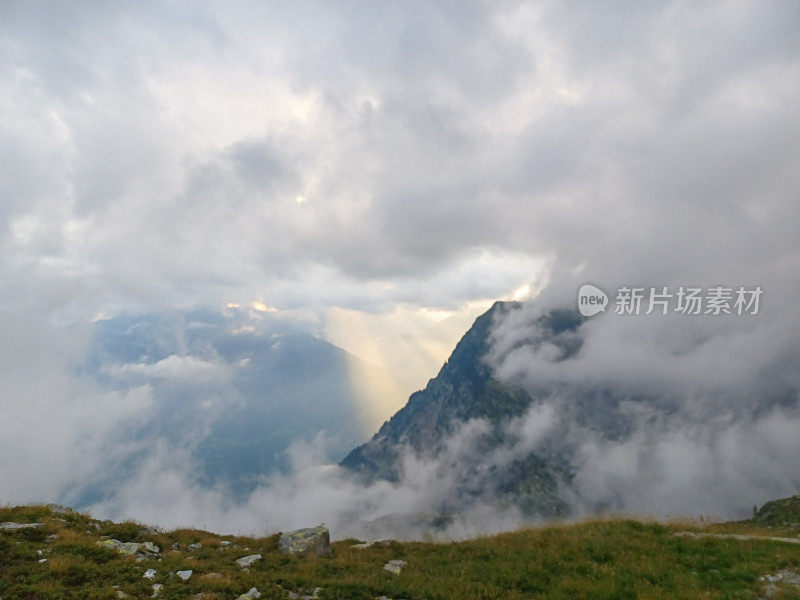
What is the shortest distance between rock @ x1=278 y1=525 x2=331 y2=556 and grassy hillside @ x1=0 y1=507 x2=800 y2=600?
608 mm

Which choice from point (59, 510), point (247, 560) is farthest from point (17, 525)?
point (247, 560)

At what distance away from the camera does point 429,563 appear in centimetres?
1731

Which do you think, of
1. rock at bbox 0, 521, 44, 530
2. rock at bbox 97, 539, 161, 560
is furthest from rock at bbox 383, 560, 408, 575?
rock at bbox 0, 521, 44, 530

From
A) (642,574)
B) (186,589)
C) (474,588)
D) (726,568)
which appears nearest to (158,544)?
(186,589)

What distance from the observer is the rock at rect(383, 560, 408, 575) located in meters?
16.4

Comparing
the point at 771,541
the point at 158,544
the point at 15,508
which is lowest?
the point at 771,541

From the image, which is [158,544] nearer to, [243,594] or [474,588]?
[243,594]

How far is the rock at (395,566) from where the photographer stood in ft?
53.8

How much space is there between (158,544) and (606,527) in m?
23.0

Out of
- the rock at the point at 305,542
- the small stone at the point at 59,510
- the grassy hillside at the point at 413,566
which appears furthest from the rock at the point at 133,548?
the small stone at the point at 59,510

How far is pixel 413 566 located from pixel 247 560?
7.40 metres

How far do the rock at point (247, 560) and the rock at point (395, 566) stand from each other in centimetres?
580

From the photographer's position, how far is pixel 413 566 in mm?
17031

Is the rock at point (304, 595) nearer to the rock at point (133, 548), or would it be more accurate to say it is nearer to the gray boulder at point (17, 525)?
the rock at point (133, 548)
